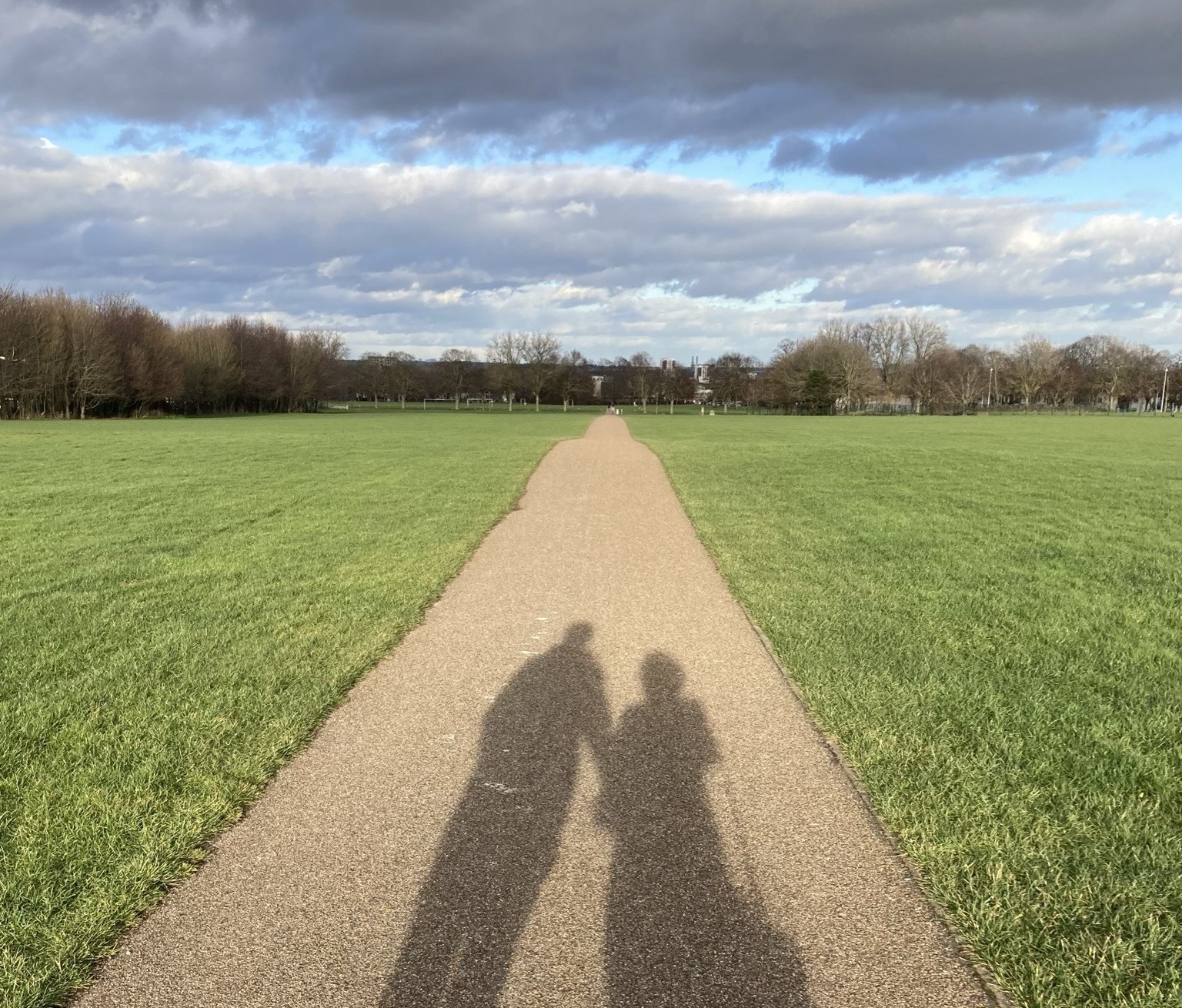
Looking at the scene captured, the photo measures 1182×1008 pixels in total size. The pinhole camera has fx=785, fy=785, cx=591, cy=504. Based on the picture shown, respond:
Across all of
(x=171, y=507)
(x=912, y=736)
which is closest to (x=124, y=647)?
(x=912, y=736)

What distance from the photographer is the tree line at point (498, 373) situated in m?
60.0

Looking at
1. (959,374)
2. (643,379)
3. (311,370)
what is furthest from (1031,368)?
(311,370)

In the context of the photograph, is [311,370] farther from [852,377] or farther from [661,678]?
[661,678]

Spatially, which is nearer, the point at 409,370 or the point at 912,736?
the point at 912,736

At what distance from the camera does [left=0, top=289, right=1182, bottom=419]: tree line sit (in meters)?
60.0

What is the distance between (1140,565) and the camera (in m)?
9.30

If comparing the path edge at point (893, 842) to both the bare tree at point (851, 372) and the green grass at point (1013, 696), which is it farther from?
the bare tree at point (851, 372)

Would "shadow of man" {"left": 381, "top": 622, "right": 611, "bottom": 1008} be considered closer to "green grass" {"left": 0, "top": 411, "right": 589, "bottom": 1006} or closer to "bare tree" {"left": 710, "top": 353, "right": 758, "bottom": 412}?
"green grass" {"left": 0, "top": 411, "right": 589, "bottom": 1006}

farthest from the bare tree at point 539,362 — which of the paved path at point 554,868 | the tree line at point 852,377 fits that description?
the paved path at point 554,868

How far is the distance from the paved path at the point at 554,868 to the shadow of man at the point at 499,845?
1cm

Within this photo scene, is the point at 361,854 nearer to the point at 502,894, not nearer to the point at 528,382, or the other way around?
the point at 502,894

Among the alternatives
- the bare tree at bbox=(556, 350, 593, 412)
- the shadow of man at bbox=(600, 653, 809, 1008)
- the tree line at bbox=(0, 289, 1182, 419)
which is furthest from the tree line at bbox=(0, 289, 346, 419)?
the shadow of man at bbox=(600, 653, 809, 1008)

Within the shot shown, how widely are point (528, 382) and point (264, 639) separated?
90.6 metres

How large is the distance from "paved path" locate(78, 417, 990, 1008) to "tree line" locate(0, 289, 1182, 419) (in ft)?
220
